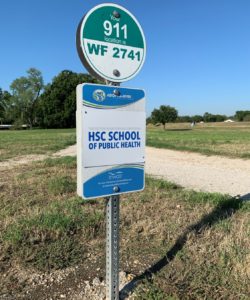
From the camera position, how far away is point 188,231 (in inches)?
169

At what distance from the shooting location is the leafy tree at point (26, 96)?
84.7m

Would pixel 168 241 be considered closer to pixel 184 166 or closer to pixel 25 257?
pixel 25 257

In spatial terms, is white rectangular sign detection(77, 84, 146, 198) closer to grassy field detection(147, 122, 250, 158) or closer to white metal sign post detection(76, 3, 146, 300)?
white metal sign post detection(76, 3, 146, 300)

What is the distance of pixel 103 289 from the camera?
305 cm

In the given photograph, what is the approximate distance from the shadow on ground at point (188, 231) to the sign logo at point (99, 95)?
1.65 m

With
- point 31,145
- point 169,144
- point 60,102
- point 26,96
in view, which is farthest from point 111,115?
point 26,96

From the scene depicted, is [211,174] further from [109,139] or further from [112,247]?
[109,139]

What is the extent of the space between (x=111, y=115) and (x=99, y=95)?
182 mm

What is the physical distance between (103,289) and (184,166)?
28.8ft

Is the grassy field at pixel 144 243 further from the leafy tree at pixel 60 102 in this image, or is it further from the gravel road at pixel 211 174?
the leafy tree at pixel 60 102

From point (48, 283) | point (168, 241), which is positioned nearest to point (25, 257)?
point (48, 283)

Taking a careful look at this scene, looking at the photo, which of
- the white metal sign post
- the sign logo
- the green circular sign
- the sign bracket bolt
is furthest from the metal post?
the sign bracket bolt

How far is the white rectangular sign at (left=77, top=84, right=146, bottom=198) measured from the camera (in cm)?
254

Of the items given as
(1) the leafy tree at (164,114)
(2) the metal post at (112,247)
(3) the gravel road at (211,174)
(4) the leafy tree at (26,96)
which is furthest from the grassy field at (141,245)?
(4) the leafy tree at (26,96)
